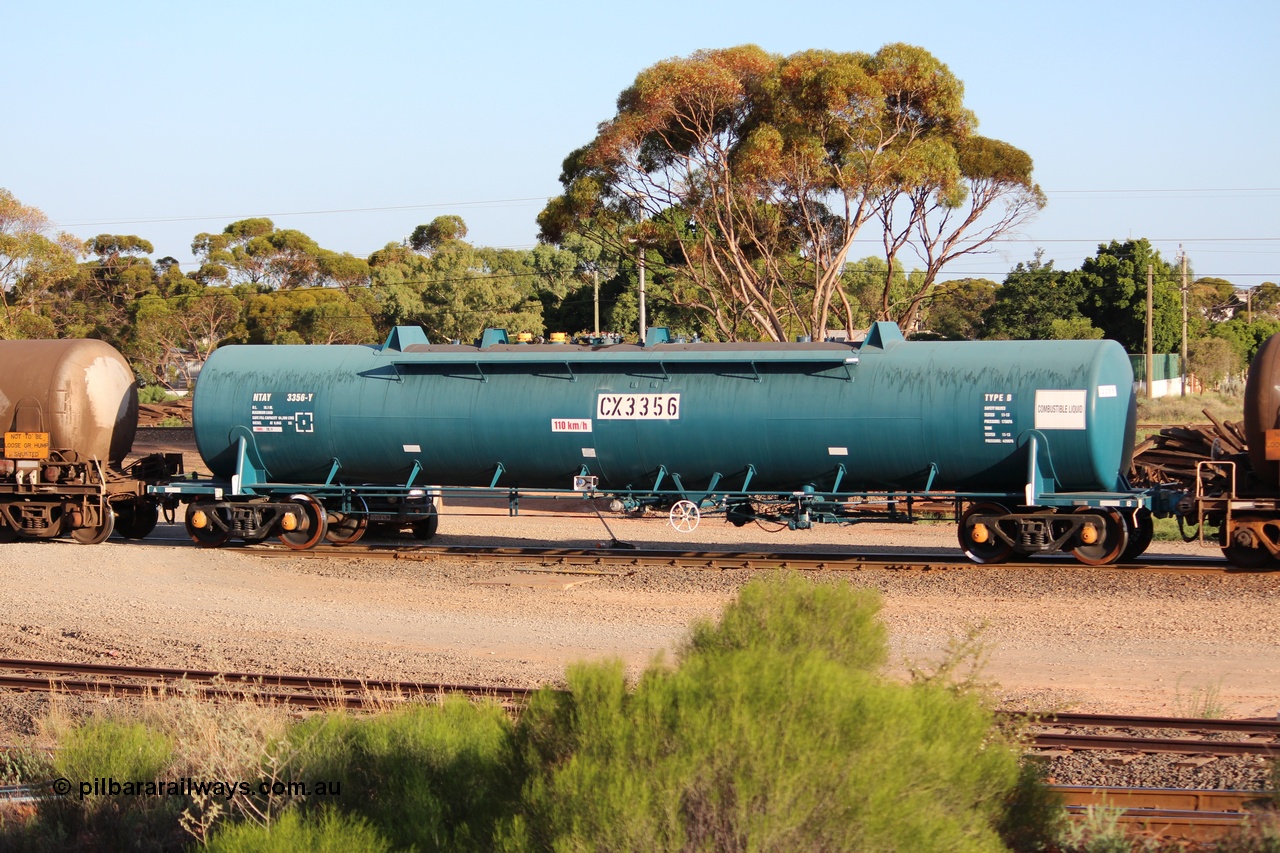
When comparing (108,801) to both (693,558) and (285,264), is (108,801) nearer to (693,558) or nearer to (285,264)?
(693,558)

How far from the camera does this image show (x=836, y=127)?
31078 mm

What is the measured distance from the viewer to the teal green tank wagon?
17250 mm

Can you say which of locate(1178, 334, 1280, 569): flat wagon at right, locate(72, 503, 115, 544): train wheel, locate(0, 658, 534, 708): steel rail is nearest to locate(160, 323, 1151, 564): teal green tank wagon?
locate(1178, 334, 1280, 569): flat wagon at right

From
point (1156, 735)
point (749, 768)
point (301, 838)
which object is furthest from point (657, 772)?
point (1156, 735)

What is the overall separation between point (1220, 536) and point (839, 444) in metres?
5.64

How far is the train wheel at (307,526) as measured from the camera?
20.8 meters

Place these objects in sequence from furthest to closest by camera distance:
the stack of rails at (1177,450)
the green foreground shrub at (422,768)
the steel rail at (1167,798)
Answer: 1. the stack of rails at (1177,450)
2. the steel rail at (1167,798)
3. the green foreground shrub at (422,768)

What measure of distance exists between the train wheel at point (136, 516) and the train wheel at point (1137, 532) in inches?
679

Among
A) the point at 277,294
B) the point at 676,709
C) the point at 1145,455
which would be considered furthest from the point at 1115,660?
the point at 277,294

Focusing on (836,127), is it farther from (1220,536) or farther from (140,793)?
(140,793)

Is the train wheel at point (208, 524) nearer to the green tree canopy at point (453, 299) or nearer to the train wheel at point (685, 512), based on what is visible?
the train wheel at point (685, 512)

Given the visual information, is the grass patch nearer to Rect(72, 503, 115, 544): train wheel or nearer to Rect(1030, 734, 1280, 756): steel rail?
Rect(1030, 734, 1280, 756): steel rail

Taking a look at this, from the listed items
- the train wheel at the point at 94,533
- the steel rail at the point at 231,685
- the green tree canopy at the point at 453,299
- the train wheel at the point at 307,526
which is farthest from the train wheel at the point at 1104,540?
the green tree canopy at the point at 453,299

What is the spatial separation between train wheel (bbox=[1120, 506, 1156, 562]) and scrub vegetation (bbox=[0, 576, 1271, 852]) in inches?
419
